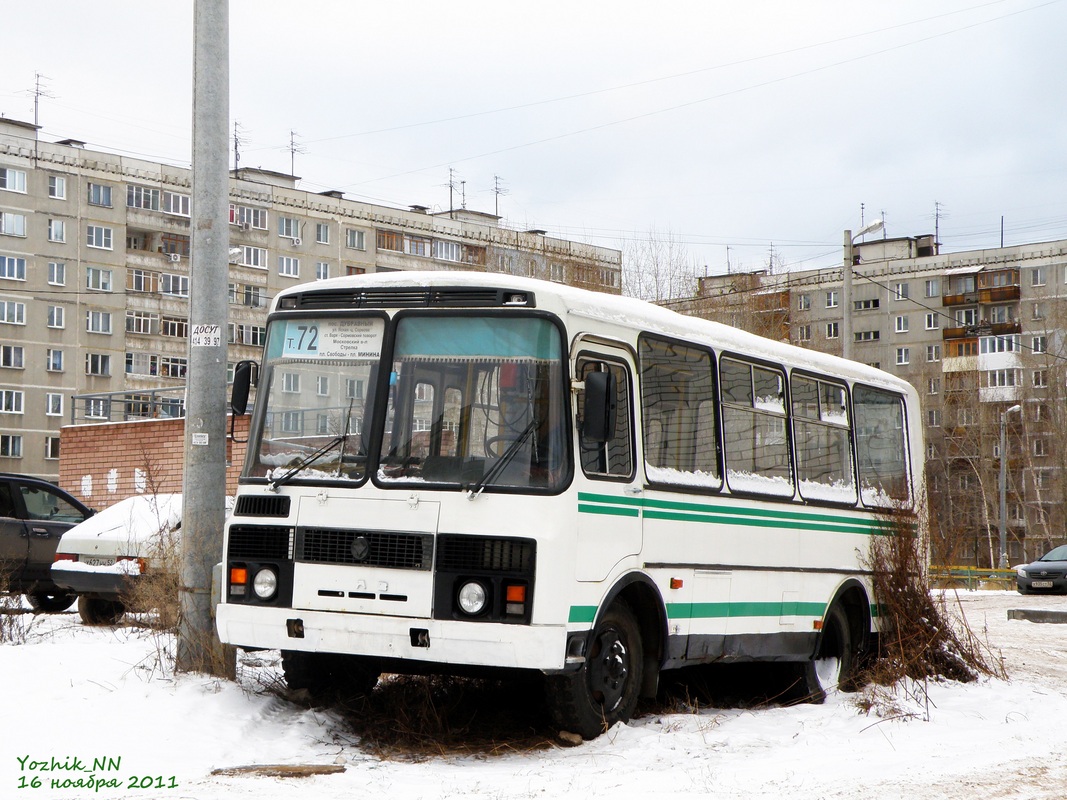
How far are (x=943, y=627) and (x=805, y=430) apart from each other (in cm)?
218

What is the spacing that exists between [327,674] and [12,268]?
67.6 meters

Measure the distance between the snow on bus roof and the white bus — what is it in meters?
0.03

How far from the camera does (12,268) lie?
72.1 meters

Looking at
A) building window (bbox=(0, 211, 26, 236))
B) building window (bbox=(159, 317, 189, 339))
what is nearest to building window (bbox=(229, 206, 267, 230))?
building window (bbox=(159, 317, 189, 339))

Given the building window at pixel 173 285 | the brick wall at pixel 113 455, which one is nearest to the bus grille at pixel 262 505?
the brick wall at pixel 113 455

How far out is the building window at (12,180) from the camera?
2800 inches

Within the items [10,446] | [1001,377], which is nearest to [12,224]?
[10,446]

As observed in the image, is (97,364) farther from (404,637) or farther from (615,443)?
(404,637)

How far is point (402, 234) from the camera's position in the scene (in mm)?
85812

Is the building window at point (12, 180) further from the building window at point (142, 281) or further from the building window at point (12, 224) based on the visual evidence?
the building window at point (142, 281)

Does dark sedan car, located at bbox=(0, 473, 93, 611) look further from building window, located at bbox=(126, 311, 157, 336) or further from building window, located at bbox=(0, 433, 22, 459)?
building window, located at bbox=(126, 311, 157, 336)

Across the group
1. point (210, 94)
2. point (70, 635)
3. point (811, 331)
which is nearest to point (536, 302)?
point (210, 94)

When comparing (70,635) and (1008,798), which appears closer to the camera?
(1008,798)

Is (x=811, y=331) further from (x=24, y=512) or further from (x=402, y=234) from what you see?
(x=24, y=512)
